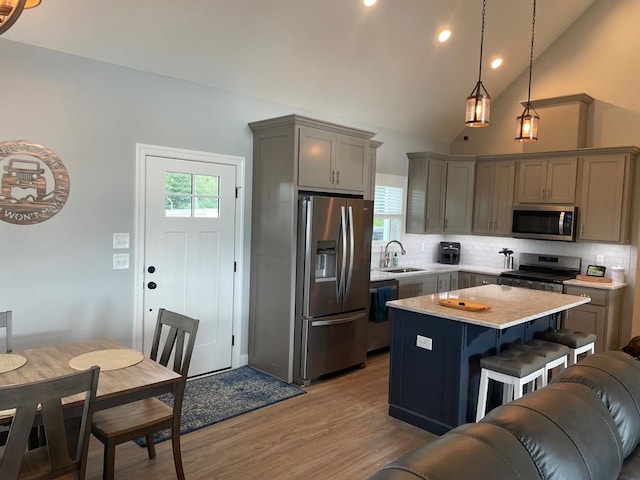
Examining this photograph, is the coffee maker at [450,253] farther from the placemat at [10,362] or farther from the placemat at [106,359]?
the placemat at [10,362]

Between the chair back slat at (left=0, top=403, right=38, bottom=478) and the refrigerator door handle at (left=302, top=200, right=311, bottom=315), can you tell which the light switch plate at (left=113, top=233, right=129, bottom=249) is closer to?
the refrigerator door handle at (left=302, top=200, right=311, bottom=315)

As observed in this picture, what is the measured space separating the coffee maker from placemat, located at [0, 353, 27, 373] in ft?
18.5

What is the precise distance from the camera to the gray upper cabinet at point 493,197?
246 inches

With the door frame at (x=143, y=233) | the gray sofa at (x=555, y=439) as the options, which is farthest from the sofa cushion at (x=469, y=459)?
the door frame at (x=143, y=233)

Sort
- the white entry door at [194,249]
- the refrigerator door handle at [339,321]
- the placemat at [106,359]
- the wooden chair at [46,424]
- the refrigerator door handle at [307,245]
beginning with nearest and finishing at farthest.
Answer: the wooden chair at [46,424], the placemat at [106,359], the white entry door at [194,249], the refrigerator door handle at [307,245], the refrigerator door handle at [339,321]

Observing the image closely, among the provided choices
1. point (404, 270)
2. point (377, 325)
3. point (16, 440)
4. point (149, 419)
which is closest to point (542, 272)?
point (404, 270)

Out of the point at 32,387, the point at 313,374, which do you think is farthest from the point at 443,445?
the point at 313,374

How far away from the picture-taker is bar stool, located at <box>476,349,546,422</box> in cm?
296

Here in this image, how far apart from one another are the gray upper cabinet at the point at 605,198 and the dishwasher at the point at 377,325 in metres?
2.44

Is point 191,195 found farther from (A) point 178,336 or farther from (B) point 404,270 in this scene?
(B) point 404,270

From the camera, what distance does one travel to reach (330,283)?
443 cm

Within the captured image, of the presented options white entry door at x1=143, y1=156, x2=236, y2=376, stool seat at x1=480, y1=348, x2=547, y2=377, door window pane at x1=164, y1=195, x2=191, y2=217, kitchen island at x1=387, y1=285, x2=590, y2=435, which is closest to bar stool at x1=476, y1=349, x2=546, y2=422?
stool seat at x1=480, y1=348, x2=547, y2=377

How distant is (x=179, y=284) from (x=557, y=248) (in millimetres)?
4866

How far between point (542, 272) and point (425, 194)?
73.0 inches
